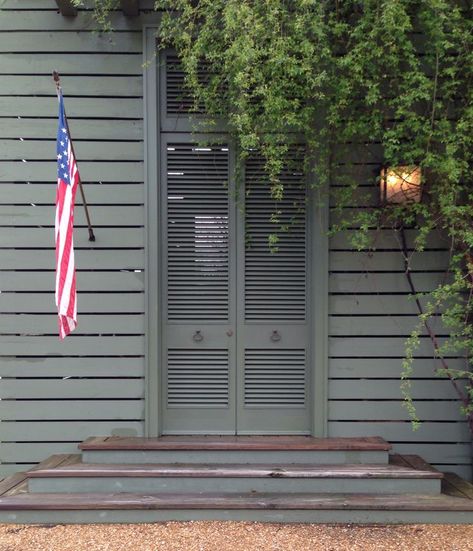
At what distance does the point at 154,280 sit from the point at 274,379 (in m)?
1.47

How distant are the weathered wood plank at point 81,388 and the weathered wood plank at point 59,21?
3.24 meters

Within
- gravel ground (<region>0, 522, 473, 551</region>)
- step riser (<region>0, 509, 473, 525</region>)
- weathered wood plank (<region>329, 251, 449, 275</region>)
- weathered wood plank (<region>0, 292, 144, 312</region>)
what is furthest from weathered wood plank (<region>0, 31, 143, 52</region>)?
gravel ground (<region>0, 522, 473, 551</region>)

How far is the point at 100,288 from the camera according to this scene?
14.9 feet

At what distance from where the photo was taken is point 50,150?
4.56 meters

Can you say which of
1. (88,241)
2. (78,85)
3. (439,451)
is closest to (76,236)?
(88,241)

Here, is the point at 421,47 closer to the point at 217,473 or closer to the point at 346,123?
the point at 346,123

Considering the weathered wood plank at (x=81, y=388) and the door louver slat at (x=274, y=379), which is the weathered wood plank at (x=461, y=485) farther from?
the weathered wood plank at (x=81, y=388)

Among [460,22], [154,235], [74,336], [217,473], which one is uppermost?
[460,22]

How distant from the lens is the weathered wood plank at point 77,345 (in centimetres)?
453

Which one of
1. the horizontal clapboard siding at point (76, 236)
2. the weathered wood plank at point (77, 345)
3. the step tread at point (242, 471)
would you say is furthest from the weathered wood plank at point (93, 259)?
the step tread at point (242, 471)

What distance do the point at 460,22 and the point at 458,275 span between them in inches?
76.9

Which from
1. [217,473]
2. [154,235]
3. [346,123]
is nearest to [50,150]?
[154,235]

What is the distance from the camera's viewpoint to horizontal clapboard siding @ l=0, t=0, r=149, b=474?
4527 millimetres

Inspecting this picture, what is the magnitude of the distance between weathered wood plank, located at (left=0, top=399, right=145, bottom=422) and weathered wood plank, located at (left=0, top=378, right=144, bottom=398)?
5cm
